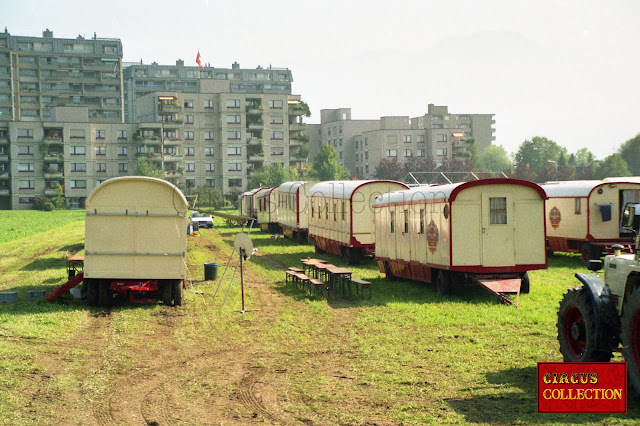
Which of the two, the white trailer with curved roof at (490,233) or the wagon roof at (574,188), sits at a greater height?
the wagon roof at (574,188)

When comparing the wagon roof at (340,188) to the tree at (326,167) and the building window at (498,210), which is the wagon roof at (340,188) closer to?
the building window at (498,210)

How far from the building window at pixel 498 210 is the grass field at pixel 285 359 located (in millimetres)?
2169

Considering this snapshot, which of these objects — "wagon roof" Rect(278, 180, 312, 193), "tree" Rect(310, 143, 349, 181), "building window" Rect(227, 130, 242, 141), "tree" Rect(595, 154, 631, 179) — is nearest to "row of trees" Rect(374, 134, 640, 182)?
"tree" Rect(595, 154, 631, 179)

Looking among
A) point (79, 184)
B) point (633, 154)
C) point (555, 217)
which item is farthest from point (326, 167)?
point (555, 217)

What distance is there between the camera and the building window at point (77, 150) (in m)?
112

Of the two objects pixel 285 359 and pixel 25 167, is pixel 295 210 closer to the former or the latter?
pixel 285 359

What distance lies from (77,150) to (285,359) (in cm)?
10397

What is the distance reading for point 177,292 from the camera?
21.0 metres

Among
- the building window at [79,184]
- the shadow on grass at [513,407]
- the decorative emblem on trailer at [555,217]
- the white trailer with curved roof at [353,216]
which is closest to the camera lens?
the shadow on grass at [513,407]

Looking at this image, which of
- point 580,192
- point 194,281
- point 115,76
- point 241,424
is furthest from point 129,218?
point 115,76

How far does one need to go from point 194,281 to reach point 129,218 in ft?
22.5

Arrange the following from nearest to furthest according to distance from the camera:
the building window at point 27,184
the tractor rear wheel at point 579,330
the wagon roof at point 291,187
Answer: the tractor rear wheel at point 579,330 < the wagon roof at point 291,187 < the building window at point 27,184

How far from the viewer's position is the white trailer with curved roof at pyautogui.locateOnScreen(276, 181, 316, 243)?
43688 millimetres

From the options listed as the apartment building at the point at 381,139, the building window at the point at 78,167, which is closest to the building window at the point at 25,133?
the building window at the point at 78,167
